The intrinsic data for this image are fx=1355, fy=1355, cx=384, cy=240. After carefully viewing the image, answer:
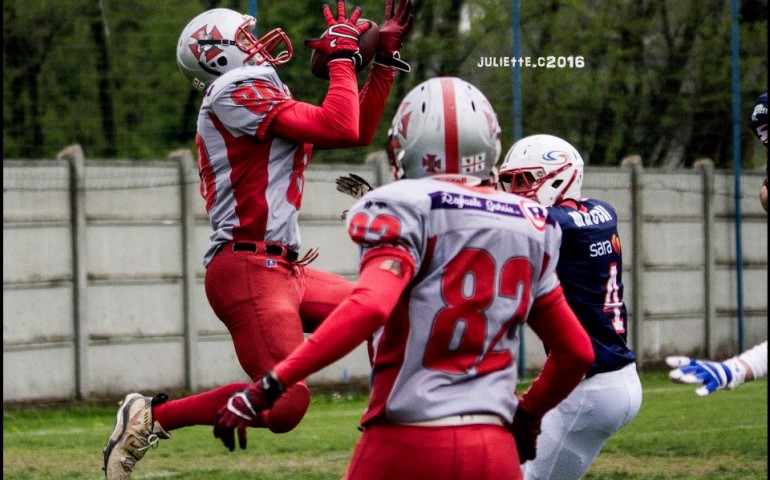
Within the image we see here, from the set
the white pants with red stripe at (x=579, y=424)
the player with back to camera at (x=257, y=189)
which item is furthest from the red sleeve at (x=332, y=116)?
the white pants with red stripe at (x=579, y=424)

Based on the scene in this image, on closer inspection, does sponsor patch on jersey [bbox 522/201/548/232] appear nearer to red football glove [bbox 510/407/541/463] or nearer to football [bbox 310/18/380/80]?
red football glove [bbox 510/407/541/463]

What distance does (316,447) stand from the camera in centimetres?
923

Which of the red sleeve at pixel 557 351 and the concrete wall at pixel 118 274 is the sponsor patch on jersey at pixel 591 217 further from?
the concrete wall at pixel 118 274

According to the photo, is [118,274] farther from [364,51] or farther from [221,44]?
[364,51]

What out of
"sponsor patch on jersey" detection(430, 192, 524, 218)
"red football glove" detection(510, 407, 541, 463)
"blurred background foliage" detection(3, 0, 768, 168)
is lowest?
"red football glove" detection(510, 407, 541, 463)

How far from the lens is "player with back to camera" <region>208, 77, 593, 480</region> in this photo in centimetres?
344

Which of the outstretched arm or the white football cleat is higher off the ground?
the outstretched arm

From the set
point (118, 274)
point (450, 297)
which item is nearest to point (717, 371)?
point (450, 297)

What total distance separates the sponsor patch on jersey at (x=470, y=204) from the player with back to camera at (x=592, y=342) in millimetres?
1883

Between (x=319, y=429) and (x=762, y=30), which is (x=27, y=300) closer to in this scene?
(x=319, y=429)

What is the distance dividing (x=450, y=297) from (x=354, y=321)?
0.32 metres

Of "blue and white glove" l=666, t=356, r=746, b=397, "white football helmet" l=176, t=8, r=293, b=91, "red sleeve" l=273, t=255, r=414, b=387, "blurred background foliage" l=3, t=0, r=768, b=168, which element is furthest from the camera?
"blurred background foliage" l=3, t=0, r=768, b=168

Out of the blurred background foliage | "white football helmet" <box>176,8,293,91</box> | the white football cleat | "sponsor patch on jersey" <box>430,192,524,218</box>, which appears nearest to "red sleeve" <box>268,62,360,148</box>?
"white football helmet" <box>176,8,293,91</box>

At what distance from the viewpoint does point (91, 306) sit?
11.8m
